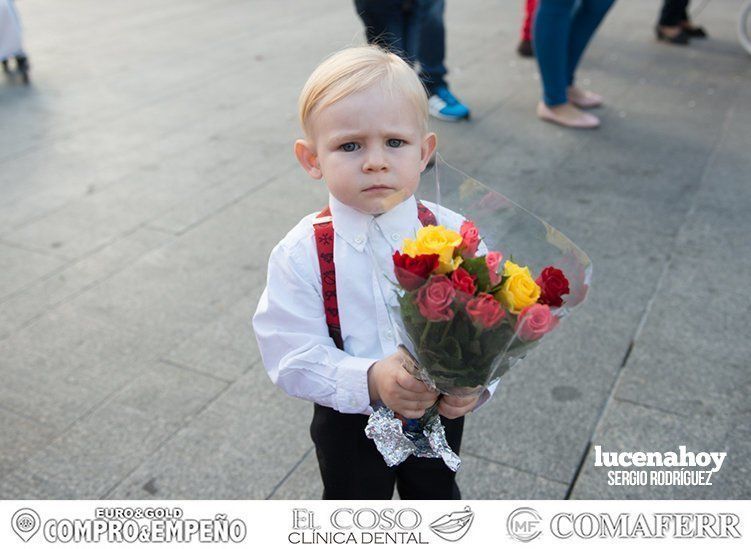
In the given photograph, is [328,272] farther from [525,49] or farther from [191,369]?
[525,49]

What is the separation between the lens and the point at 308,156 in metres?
1.71

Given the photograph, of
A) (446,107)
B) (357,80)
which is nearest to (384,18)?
(446,107)

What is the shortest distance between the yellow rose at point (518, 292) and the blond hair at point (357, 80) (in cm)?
44

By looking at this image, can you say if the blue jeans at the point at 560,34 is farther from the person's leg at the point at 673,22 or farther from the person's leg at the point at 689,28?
the person's leg at the point at 689,28

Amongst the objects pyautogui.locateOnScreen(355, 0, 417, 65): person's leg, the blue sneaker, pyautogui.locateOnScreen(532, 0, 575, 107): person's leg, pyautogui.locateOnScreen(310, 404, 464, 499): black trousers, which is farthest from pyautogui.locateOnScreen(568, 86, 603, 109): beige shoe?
pyautogui.locateOnScreen(310, 404, 464, 499): black trousers

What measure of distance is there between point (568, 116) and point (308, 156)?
4.04 meters

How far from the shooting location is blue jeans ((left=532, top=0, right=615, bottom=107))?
5141 mm

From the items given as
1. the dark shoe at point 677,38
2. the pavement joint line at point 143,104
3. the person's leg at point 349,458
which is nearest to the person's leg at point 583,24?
the dark shoe at point 677,38

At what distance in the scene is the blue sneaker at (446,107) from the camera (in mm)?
5516

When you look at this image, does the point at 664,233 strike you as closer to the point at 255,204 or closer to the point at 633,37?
the point at 255,204

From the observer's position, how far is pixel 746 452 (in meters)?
2.56

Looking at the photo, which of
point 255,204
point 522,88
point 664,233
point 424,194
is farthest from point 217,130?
point 424,194

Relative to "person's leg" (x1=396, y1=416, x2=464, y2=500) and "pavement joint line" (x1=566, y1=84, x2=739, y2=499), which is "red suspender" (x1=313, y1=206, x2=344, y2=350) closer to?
"person's leg" (x1=396, y1=416, x2=464, y2=500)

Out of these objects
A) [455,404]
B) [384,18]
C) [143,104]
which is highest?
[455,404]
